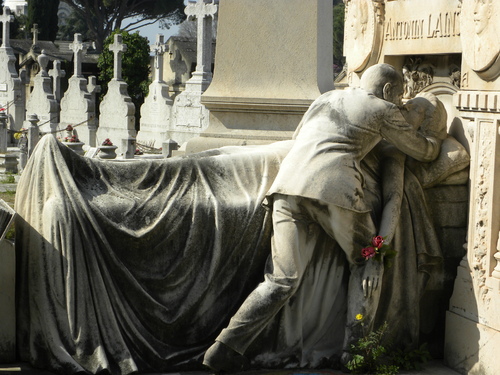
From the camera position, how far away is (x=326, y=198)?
5480 mm

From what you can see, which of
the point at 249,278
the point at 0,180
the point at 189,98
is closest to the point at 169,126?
the point at 189,98

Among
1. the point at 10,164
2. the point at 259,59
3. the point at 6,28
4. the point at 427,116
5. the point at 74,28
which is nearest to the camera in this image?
the point at 427,116

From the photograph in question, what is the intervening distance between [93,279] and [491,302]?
2.23 m

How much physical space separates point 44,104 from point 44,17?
23.0 meters

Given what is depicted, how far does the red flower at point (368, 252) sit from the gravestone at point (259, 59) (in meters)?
2.05

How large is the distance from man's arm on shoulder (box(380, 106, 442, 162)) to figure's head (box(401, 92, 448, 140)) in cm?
10

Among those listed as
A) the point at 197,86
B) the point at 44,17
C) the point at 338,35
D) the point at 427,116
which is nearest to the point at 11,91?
the point at 197,86

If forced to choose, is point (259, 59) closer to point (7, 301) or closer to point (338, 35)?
point (7, 301)

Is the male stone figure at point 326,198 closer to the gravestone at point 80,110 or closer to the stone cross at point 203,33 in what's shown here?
the stone cross at point 203,33

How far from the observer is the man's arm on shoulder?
5.70 m

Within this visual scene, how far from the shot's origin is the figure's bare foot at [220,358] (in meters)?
5.54

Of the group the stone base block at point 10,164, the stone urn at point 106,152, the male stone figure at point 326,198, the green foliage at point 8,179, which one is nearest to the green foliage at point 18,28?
the stone base block at point 10,164

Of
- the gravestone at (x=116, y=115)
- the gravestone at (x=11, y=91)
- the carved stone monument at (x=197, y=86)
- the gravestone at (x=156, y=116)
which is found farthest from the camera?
the gravestone at (x=11, y=91)

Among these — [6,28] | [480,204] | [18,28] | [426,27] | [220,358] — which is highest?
[18,28]
